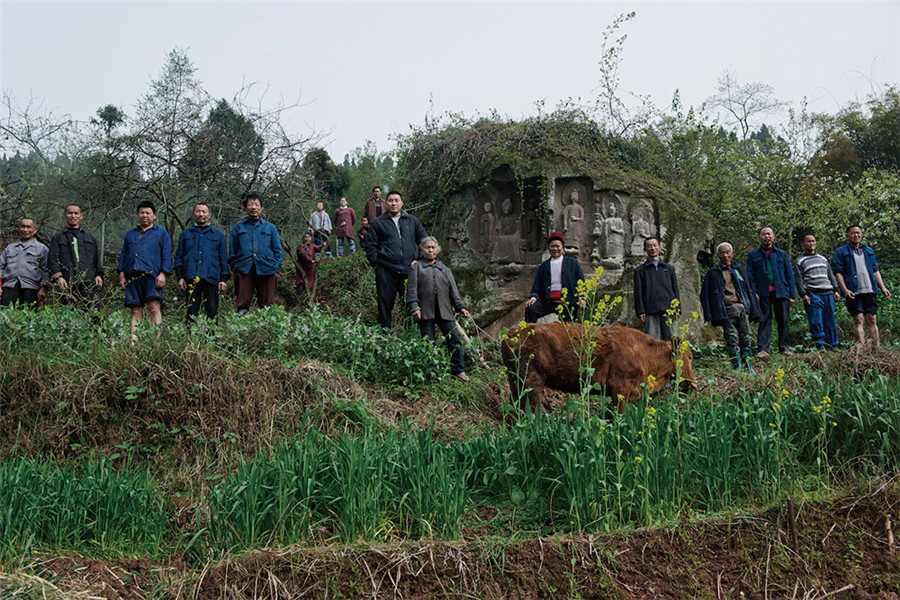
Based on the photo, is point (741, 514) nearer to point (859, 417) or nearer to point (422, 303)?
point (859, 417)

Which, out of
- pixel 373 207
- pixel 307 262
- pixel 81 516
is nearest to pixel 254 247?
pixel 81 516

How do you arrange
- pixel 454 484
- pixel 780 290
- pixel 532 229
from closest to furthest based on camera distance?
pixel 454 484 → pixel 780 290 → pixel 532 229

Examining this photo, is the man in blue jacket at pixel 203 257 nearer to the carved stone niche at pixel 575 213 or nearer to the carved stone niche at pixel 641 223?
the carved stone niche at pixel 575 213

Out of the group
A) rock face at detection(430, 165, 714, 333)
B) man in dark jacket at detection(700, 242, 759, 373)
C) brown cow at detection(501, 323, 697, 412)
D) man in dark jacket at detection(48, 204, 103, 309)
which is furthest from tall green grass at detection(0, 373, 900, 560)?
rock face at detection(430, 165, 714, 333)

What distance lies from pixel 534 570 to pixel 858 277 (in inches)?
339

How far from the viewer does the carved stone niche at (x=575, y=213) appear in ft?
39.9

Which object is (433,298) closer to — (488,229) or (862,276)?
(488,229)

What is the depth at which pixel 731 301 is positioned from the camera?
916 centimetres

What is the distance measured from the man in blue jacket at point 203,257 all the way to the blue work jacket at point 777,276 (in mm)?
7300

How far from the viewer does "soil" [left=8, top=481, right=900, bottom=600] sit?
10.6 feet

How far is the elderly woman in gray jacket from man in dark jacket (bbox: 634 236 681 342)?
93.4 inches

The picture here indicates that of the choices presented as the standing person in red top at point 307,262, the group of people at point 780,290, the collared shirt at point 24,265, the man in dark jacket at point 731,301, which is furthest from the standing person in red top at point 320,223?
the group of people at point 780,290

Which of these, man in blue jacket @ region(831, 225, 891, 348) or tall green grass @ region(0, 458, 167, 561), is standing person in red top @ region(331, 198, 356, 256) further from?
tall green grass @ region(0, 458, 167, 561)

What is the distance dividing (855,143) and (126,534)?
103 ft
